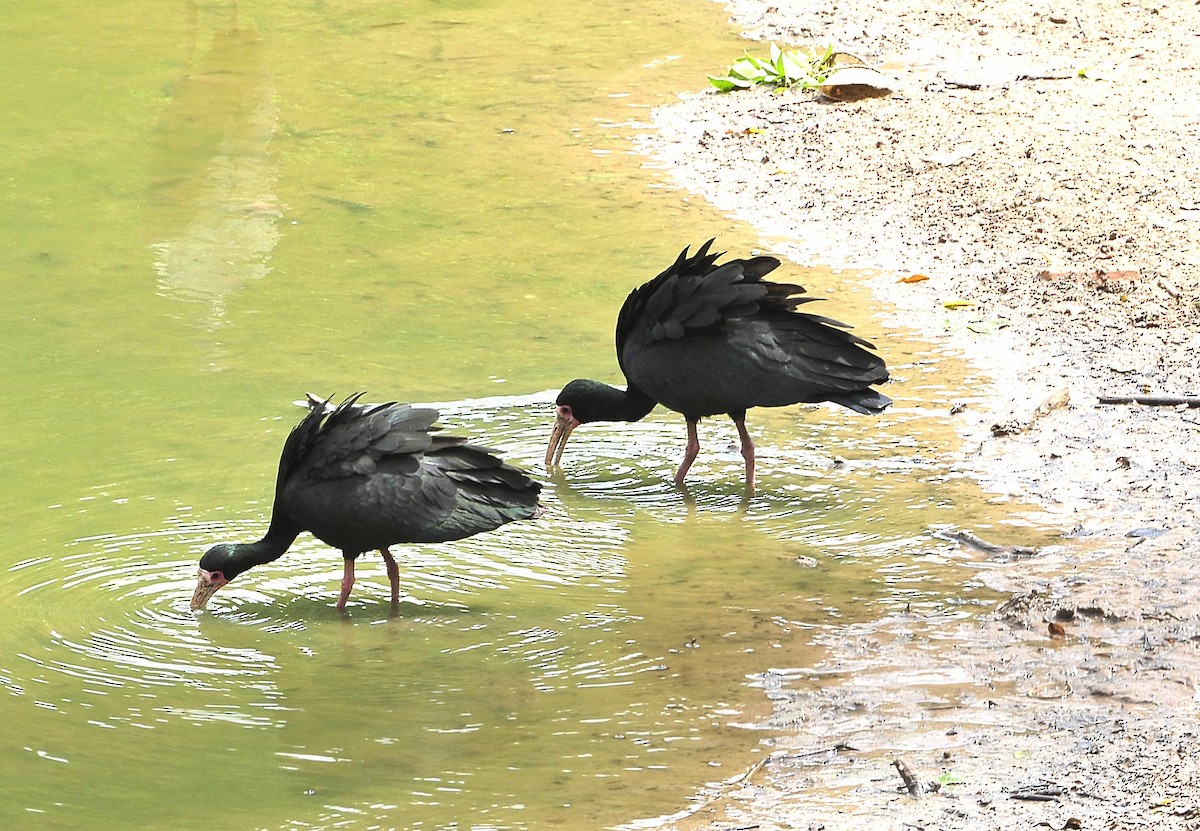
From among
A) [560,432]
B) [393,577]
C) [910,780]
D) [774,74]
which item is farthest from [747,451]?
[774,74]

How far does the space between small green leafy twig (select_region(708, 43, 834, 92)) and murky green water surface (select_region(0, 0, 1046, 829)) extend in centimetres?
47

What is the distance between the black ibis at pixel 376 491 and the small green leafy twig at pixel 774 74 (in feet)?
23.9

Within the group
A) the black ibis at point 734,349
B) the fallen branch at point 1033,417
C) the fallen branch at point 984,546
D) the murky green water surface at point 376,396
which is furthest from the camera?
the fallen branch at point 1033,417

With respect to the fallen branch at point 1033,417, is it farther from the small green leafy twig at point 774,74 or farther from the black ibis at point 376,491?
the small green leafy twig at point 774,74

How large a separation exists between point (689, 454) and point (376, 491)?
1847 mm

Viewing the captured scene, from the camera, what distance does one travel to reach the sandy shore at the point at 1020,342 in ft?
16.2

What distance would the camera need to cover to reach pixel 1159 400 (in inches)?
304

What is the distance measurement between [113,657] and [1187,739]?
3.63 m

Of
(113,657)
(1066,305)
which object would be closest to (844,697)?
(113,657)

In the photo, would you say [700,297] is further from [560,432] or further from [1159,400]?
[1159,400]

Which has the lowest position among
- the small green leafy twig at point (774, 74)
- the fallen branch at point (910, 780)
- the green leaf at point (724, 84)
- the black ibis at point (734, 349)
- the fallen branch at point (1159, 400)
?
the fallen branch at point (910, 780)

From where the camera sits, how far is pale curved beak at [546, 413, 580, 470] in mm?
7770

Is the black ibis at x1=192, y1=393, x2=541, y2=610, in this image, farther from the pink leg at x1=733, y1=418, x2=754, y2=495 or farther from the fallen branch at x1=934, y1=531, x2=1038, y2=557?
the fallen branch at x1=934, y1=531, x2=1038, y2=557

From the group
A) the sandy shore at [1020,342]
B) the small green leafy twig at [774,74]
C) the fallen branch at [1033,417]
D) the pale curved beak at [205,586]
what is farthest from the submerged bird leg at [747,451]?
the small green leafy twig at [774,74]
